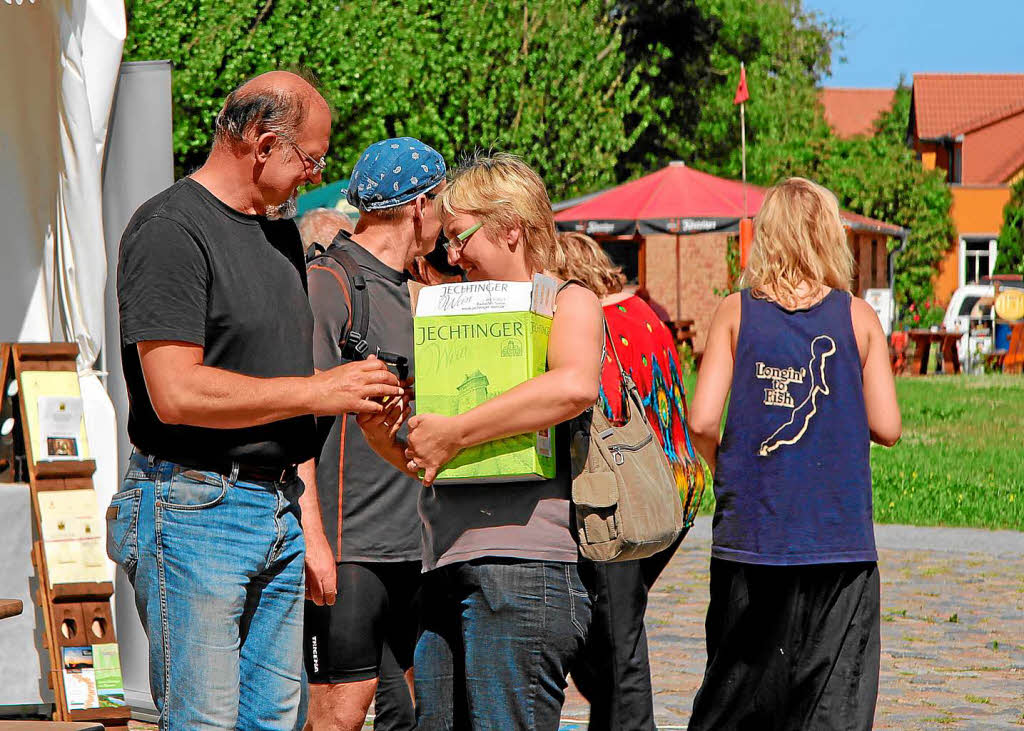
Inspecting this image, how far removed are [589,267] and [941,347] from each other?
76.3 feet

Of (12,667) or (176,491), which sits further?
(12,667)

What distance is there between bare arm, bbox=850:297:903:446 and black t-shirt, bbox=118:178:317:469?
67.7 inches

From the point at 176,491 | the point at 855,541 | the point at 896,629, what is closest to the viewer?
the point at 176,491

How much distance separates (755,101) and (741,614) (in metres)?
42.6

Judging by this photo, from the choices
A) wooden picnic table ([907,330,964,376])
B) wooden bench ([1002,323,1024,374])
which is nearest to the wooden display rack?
wooden picnic table ([907,330,964,376])

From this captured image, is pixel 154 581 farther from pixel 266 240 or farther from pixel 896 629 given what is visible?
pixel 896 629

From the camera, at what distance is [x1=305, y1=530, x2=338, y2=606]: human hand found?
3.38m

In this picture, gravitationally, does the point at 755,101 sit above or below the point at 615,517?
above

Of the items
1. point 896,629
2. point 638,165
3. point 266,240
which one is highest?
point 638,165

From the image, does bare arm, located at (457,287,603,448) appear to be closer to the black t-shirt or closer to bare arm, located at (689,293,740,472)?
the black t-shirt

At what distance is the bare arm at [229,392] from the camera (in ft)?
9.35

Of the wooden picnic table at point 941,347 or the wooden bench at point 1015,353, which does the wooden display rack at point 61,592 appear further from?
the wooden bench at point 1015,353

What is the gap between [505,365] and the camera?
2.99 m

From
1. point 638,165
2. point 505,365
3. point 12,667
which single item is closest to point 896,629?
point 12,667
